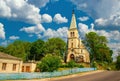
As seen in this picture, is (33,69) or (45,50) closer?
(33,69)

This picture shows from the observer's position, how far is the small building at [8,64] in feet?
130

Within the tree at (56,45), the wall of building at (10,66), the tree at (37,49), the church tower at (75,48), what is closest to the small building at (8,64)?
the wall of building at (10,66)

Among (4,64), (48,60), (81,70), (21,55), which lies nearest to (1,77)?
(4,64)

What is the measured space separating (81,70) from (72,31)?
45.7m

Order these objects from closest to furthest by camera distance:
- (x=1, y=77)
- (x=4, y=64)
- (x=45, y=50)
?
(x=1, y=77), (x=4, y=64), (x=45, y=50)

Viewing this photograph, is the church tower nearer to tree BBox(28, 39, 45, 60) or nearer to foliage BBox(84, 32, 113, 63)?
foliage BBox(84, 32, 113, 63)

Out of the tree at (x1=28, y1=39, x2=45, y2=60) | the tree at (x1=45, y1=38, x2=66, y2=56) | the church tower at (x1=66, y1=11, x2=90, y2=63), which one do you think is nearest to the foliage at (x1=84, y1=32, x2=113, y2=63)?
the church tower at (x1=66, y1=11, x2=90, y2=63)

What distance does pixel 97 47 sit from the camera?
313ft

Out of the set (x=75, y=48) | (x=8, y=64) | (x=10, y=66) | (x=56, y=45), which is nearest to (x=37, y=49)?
(x=56, y=45)

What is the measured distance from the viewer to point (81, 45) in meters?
97.2

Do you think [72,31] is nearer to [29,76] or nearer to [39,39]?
[39,39]

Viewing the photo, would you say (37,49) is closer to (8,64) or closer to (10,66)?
(10,66)

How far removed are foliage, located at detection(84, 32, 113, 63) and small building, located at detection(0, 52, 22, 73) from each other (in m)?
55.8

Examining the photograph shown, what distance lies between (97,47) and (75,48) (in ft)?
32.1
